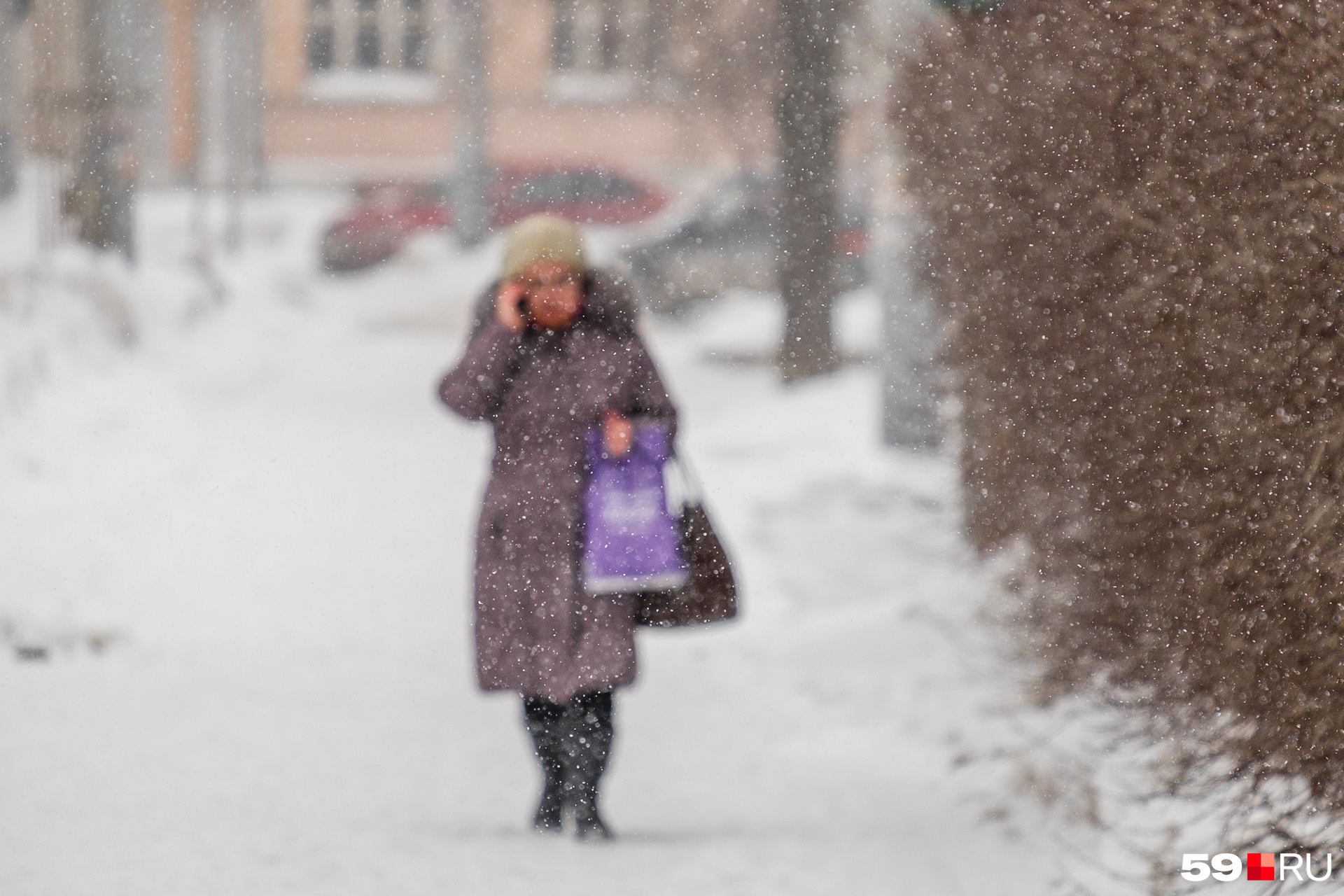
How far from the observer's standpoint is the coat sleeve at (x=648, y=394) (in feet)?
16.4

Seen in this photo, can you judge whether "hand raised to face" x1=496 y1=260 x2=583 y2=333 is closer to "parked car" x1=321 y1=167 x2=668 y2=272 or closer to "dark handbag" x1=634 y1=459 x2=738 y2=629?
"dark handbag" x1=634 y1=459 x2=738 y2=629

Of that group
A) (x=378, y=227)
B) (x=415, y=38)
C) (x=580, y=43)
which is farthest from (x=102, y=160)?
(x=580, y=43)

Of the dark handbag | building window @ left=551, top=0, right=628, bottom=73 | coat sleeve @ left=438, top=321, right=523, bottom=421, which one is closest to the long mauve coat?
coat sleeve @ left=438, top=321, right=523, bottom=421

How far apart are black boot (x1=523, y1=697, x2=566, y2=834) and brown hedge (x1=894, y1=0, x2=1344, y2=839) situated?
4.29ft

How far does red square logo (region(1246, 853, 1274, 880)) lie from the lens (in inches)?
143

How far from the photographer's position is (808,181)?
13117 millimetres

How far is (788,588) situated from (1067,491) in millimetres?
3541

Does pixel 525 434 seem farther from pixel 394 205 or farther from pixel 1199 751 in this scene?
pixel 394 205

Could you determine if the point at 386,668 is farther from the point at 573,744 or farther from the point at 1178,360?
the point at 1178,360

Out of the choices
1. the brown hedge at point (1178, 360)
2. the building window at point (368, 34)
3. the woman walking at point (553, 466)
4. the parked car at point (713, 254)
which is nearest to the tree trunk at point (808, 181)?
the parked car at point (713, 254)

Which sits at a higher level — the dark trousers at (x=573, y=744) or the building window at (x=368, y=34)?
the building window at (x=368, y=34)

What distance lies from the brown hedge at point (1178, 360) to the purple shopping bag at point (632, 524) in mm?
943

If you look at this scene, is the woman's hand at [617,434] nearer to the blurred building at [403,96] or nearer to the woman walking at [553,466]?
the woman walking at [553,466]

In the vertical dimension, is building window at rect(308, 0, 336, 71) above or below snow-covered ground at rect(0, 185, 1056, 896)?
above
